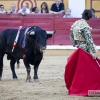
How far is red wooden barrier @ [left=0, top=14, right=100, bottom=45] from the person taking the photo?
57.4 feet

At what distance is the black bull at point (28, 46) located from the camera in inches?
380

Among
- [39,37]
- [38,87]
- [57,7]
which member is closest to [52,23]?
[57,7]

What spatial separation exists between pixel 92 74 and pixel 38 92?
2.69 ft

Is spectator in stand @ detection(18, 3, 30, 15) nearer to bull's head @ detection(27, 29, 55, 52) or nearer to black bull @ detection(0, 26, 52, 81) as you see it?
black bull @ detection(0, 26, 52, 81)

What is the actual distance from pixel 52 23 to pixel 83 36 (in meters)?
9.72

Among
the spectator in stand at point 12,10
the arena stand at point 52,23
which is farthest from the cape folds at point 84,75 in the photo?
the arena stand at point 52,23

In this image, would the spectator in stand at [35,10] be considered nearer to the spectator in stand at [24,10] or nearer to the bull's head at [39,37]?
the spectator in stand at [24,10]

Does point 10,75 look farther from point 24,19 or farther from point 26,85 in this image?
point 24,19

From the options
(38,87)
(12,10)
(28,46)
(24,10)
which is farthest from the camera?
(24,10)

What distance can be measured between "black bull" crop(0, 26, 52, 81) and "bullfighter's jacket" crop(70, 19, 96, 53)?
61.5 inches

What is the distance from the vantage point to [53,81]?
9742mm

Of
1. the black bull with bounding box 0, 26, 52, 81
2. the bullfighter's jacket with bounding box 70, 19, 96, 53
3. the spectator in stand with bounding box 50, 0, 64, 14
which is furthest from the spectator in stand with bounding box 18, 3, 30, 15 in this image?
the bullfighter's jacket with bounding box 70, 19, 96, 53

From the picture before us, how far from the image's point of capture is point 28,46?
9.86m

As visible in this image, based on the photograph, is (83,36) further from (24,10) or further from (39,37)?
(24,10)
